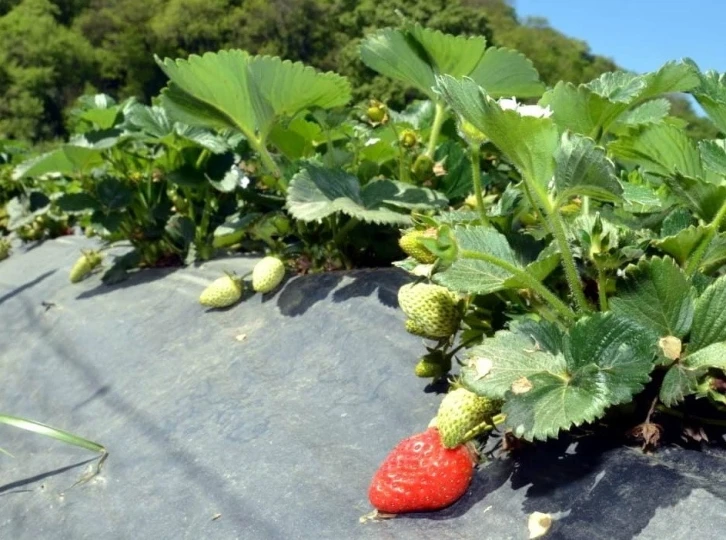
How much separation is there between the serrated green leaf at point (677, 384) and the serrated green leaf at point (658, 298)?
1.4 inches

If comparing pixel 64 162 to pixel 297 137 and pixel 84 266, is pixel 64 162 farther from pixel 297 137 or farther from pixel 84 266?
pixel 297 137

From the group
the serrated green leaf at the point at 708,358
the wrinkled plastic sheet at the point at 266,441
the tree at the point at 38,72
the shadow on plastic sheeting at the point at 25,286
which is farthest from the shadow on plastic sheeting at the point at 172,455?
the tree at the point at 38,72

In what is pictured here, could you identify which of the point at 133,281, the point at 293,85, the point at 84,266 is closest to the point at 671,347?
the point at 293,85

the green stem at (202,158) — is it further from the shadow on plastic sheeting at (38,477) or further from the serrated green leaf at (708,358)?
the serrated green leaf at (708,358)

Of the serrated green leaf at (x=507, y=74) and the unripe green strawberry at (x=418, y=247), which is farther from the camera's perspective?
the serrated green leaf at (x=507, y=74)

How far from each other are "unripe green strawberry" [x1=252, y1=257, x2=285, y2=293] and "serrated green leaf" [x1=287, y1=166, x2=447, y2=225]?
23 centimetres

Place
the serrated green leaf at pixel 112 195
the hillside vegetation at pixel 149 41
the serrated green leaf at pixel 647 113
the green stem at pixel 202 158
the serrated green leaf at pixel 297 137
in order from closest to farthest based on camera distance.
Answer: the serrated green leaf at pixel 647 113
the serrated green leaf at pixel 297 137
the green stem at pixel 202 158
the serrated green leaf at pixel 112 195
the hillside vegetation at pixel 149 41

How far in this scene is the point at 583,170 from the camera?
667mm

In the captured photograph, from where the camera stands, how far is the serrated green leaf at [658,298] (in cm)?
69

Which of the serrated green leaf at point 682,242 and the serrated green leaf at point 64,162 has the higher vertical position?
the serrated green leaf at point 682,242

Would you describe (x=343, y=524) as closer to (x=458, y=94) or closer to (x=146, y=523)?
(x=146, y=523)

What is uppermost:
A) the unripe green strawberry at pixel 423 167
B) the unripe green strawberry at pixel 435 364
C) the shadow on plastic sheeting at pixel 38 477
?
the unripe green strawberry at pixel 423 167

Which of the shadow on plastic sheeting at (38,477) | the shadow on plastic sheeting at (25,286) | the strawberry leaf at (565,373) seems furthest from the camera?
the shadow on plastic sheeting at (25,286)

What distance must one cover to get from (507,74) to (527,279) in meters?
0.72
